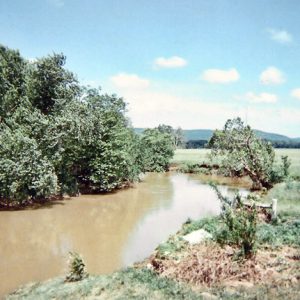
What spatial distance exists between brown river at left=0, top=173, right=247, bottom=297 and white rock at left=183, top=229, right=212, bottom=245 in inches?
89.8

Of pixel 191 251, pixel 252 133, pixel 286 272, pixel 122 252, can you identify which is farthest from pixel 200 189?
pixel 286 272

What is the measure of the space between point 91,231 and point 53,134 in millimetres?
9526

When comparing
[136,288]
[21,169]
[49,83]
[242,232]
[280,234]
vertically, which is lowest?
[136,288]

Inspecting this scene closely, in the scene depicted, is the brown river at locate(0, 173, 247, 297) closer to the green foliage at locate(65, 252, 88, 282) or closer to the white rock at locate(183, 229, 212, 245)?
the green foliage at locate(65, 252, 88, 282)

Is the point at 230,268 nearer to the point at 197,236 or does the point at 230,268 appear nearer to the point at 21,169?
the point at 197,236

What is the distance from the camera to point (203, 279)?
953cm

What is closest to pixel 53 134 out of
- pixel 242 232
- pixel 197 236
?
pixel 197 236

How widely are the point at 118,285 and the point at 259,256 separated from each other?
13.2 feet

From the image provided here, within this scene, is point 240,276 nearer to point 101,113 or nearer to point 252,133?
point 101,113

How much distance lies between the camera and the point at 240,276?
372 inches

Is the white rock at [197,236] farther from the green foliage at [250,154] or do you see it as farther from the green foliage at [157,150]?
the green foliage at [157,150]

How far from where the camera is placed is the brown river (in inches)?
555

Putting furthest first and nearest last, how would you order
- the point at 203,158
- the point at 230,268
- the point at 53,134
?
the point at 203,158, the point at 53,134, the point at 230,268

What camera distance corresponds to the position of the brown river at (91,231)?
14.1 m
